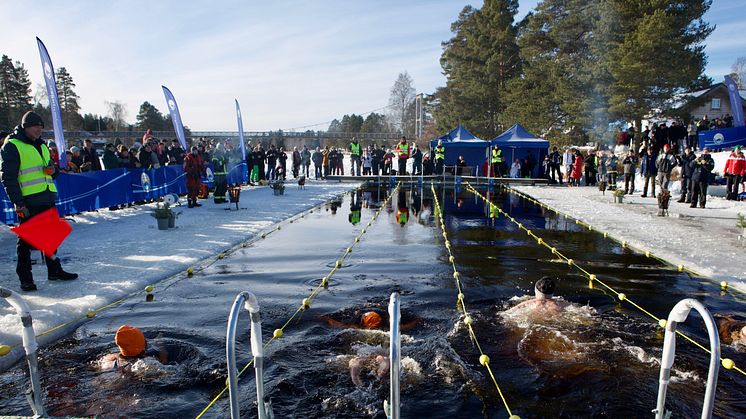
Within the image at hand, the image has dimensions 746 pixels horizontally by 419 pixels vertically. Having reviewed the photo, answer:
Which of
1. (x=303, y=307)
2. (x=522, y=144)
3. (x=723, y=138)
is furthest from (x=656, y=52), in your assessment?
(x=303, y=307)

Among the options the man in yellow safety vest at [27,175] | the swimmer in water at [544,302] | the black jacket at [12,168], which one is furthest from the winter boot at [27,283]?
the swimmer in water at [544,302]

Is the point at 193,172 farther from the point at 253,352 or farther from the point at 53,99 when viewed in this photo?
the point at 253,352

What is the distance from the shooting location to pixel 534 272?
7996mm

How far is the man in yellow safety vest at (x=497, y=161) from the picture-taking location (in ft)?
82.0

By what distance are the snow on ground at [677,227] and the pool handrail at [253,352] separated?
696 centimetres

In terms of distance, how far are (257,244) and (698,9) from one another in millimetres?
25210

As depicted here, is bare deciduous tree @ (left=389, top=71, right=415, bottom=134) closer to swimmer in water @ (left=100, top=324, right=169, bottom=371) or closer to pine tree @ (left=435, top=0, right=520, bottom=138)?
pine tree @ (left=435, top=0, right=520, bottom=138)

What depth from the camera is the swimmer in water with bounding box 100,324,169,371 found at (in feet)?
14.9

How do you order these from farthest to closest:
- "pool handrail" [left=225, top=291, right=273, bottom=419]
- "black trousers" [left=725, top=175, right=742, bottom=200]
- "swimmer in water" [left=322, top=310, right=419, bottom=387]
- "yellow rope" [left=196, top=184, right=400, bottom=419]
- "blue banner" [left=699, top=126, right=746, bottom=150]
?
"blue banner" [left=699, top=126, right=746, bottom=150] → "black trousers" [left=725, top=175, right=742, bottom=200] → "swimmer in water" [left=322, top=310, right=419, bottom=387] → "yellow rope" [left=196, top=184, right=400, bottom=419] → "pool handrail" [left=225, top=291, right=273, bottom=419]

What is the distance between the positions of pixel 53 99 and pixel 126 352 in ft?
31.8

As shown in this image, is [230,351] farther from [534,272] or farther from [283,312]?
[534,272]

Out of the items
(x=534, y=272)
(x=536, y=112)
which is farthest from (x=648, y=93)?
(x=534, y=272)

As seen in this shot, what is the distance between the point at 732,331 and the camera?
5.27 meters

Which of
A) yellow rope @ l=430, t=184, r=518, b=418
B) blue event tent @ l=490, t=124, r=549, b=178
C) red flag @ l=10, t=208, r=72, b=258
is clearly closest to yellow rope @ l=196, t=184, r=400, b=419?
yellow rope @ l=430, t=184, r=518, b=418
